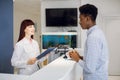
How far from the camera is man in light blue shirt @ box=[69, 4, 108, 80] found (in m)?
2.03

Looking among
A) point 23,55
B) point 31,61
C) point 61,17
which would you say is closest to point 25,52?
point 23,55

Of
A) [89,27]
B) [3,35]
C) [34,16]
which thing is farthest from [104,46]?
[34,16]

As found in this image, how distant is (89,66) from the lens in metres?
2.03

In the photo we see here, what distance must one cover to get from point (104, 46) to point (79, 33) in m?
6.09

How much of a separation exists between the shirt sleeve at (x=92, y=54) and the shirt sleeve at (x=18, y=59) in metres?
0.93

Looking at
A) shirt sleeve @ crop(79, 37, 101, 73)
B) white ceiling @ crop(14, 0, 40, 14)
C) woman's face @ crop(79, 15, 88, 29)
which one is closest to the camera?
shirt sleeve @ crop(79, 37, 101, 73)

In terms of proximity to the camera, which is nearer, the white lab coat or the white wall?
the white lab coat

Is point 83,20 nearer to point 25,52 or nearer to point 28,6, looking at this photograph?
point 25,52

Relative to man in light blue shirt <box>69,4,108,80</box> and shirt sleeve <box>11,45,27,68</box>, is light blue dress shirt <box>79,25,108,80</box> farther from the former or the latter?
shirt sleeve <box>11,45,27,68</box>

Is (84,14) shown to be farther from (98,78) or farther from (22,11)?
(22,11)

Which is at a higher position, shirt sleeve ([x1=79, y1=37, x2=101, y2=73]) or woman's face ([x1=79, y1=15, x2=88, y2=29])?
woman's face ([x1=79, y1=15, x2=88, y2=29])

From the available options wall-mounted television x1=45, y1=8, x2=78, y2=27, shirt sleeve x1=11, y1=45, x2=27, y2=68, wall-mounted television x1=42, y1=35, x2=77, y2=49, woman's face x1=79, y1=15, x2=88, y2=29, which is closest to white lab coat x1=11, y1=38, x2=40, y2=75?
shirt sleeve x1=11, y1=45, x2=27, y2=68

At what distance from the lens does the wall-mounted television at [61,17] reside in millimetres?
8188

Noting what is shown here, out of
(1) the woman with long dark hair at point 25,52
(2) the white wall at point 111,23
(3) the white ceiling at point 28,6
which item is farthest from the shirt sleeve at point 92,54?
(3) the white ceiling at point 28,6
